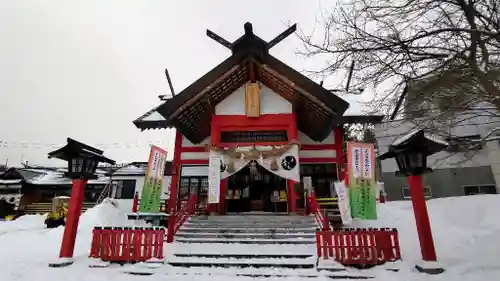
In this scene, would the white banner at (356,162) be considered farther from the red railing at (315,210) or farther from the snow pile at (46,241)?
the snow pile at (46,241)

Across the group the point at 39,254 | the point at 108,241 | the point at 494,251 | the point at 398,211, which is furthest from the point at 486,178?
the point at 39,254

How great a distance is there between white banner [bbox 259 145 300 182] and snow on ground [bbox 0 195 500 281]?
9.57 ft

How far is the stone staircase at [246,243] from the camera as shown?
7195 millimetres

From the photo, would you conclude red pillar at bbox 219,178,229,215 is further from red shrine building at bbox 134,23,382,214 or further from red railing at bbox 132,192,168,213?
red railing at bbox 132,192,168,213

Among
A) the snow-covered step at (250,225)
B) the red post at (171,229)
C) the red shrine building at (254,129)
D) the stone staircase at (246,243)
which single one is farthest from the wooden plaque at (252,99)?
the red post at (171,229)

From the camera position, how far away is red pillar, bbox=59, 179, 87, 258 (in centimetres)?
761

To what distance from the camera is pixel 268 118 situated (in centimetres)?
1212

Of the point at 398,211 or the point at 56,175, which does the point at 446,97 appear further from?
the point at 56,175

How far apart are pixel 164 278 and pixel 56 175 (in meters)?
28.7

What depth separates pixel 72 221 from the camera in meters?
7.91

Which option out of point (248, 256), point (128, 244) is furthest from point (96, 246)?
point (248, 256)

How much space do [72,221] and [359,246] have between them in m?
7.66

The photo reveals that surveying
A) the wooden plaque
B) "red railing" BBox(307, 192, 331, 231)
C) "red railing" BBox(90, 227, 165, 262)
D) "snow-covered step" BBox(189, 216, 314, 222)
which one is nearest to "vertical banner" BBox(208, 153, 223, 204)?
"snow-covered step" BBox(189, 216, 314, 222)

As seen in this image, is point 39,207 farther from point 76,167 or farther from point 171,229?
point 171,229
